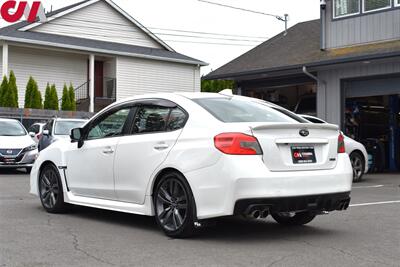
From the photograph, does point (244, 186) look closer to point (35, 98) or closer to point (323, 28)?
point (323, 28)

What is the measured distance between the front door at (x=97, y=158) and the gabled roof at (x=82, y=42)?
2041 cm

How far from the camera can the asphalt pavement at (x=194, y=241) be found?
214 inches

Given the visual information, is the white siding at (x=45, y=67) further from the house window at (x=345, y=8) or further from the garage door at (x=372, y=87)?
the garage door at (x=372, y=87)

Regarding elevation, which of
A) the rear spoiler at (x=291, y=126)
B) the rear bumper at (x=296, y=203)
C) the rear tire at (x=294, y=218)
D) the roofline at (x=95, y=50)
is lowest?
the rear tire at (x=294, y=218)

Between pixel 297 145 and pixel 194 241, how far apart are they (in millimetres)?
1467

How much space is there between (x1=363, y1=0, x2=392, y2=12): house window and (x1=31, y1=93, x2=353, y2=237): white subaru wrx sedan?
36.7 ft

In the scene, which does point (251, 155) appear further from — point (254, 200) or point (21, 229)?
point (21, 229)

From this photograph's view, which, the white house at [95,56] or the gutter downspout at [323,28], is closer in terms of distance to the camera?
the gutter downspout at [323,28]

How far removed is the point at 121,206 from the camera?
7.11 m

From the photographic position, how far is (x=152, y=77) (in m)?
33.1

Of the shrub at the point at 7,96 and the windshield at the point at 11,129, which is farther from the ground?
the shrub at the point at 7,96

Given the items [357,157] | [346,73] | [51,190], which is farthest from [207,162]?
[346,73]

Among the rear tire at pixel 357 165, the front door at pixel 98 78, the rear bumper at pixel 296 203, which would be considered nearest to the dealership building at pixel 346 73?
the rear tire at pixel 357 165

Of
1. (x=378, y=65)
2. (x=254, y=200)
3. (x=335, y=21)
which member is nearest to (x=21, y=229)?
(x=254, y=200)
